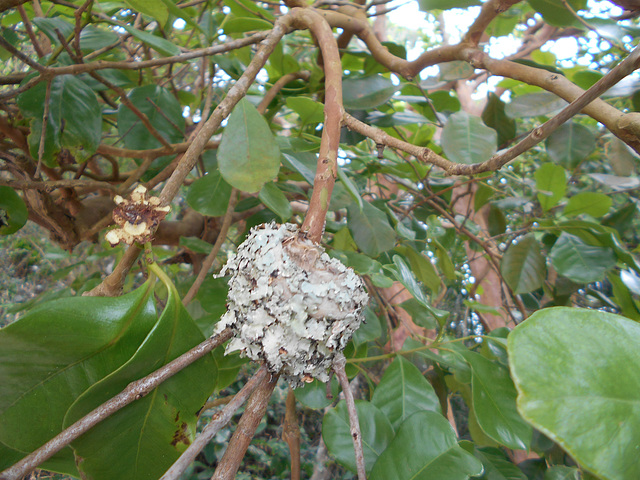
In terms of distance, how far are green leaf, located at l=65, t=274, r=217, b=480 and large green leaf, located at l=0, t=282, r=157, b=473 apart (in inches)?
1.1

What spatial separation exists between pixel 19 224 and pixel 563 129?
91 cm

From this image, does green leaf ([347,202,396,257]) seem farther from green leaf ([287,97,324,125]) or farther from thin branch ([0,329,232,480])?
thin branch ([0,329,232,480])

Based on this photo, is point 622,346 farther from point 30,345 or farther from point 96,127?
point 96,127

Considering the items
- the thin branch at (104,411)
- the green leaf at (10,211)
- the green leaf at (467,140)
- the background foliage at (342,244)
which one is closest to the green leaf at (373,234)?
the background foliage at (342,244)

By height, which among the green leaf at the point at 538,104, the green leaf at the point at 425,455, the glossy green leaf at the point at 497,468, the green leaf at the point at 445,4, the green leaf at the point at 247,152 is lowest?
the glossy green leaf at the point at 497,468

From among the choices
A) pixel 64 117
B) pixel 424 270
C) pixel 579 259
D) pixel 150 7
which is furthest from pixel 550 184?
pixel 64 117

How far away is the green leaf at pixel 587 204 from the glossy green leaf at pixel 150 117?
759 millimetres

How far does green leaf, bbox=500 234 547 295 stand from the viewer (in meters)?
0.78

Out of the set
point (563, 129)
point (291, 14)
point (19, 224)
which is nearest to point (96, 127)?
point (19, 224)

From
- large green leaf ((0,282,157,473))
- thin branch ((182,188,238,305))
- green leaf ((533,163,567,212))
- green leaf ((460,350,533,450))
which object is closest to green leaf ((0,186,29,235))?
thin branch ((182,188,238,305))

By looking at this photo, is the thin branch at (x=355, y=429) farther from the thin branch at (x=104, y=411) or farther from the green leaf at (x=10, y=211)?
the green leaf at (x=10, y=211)

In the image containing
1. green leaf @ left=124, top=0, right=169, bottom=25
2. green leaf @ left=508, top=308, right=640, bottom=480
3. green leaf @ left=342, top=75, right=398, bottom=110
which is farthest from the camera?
green leaf @ left=342, top=75, right=398, bottom=110

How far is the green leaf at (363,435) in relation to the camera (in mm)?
397

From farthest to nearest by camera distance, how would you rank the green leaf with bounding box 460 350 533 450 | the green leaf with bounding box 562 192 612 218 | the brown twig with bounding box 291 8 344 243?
the green leaf with bounding box 562 192 612 218 → the green leaf with bounding box 460 350 533 450 → the brown twig with bounding box 291 8 344 243
